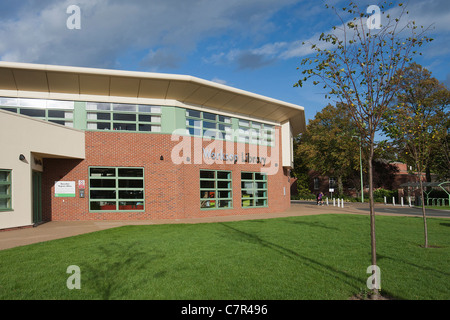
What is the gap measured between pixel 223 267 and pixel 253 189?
49.0 ft

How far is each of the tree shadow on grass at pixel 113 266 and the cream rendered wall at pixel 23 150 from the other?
6.08m

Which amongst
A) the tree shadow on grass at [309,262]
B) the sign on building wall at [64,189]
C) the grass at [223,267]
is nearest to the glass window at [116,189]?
the sign on building wall at [64,189]

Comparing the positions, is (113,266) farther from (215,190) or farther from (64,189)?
(215,190)

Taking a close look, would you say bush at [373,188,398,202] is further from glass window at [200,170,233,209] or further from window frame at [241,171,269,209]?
glass window at [200,170,233,209]

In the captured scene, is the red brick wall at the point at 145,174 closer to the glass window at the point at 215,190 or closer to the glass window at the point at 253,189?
the glass window at the point at 215,190

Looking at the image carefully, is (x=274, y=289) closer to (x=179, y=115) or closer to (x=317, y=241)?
(x=317, y=241)

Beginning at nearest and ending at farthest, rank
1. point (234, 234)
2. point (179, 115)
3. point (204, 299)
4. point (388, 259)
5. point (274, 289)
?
1. point (204, 299)
2. point (274, 289)
3. point (388, 259)
4. point (234, 234)
5. point (179, 115)

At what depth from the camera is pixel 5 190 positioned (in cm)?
1284

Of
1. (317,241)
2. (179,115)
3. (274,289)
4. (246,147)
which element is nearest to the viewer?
(274,289)

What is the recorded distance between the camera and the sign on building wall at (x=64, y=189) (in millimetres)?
15984

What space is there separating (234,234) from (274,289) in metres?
6.14

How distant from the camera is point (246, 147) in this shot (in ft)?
68.7

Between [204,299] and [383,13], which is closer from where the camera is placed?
[204,299]
